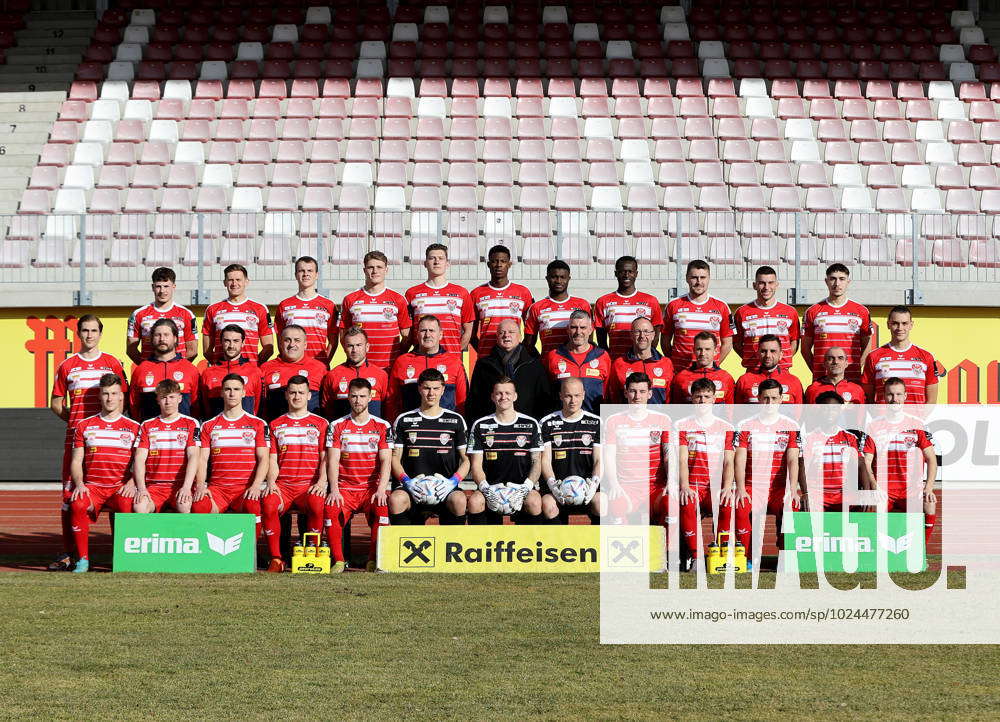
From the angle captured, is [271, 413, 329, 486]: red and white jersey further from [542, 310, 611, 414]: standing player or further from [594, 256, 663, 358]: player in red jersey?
[594, 256, 663, 358]: player in red jersey

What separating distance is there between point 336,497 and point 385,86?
40.2 ft

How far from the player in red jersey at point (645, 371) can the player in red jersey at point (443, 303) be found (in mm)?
1184

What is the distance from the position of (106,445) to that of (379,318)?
2114 mm

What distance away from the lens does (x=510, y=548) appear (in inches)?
334

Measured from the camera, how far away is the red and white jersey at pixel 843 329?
391 inches

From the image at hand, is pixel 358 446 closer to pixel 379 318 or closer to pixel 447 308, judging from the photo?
pixel 379 318

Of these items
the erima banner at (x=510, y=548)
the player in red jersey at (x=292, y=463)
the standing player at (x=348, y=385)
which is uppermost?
the standing player at (x=348, y=385)

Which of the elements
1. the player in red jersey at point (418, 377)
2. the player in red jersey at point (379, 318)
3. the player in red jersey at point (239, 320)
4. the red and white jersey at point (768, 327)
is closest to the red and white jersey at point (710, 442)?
the red and white jersey at point (768, 327)

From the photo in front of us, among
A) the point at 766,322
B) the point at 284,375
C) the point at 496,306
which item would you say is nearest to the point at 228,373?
the point at 284,375

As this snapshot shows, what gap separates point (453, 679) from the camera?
569cm

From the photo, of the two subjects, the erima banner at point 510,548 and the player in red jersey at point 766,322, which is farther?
the player in red jersey at point 766,322

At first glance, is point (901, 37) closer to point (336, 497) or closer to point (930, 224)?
point (930, 224)

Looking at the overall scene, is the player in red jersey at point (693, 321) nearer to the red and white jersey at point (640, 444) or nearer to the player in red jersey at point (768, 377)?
the player in red jersey at point (768, 377)

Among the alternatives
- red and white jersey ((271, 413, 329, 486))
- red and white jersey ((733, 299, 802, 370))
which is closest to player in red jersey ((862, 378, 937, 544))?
red and white jersey ((733, 299, 802, 370))
